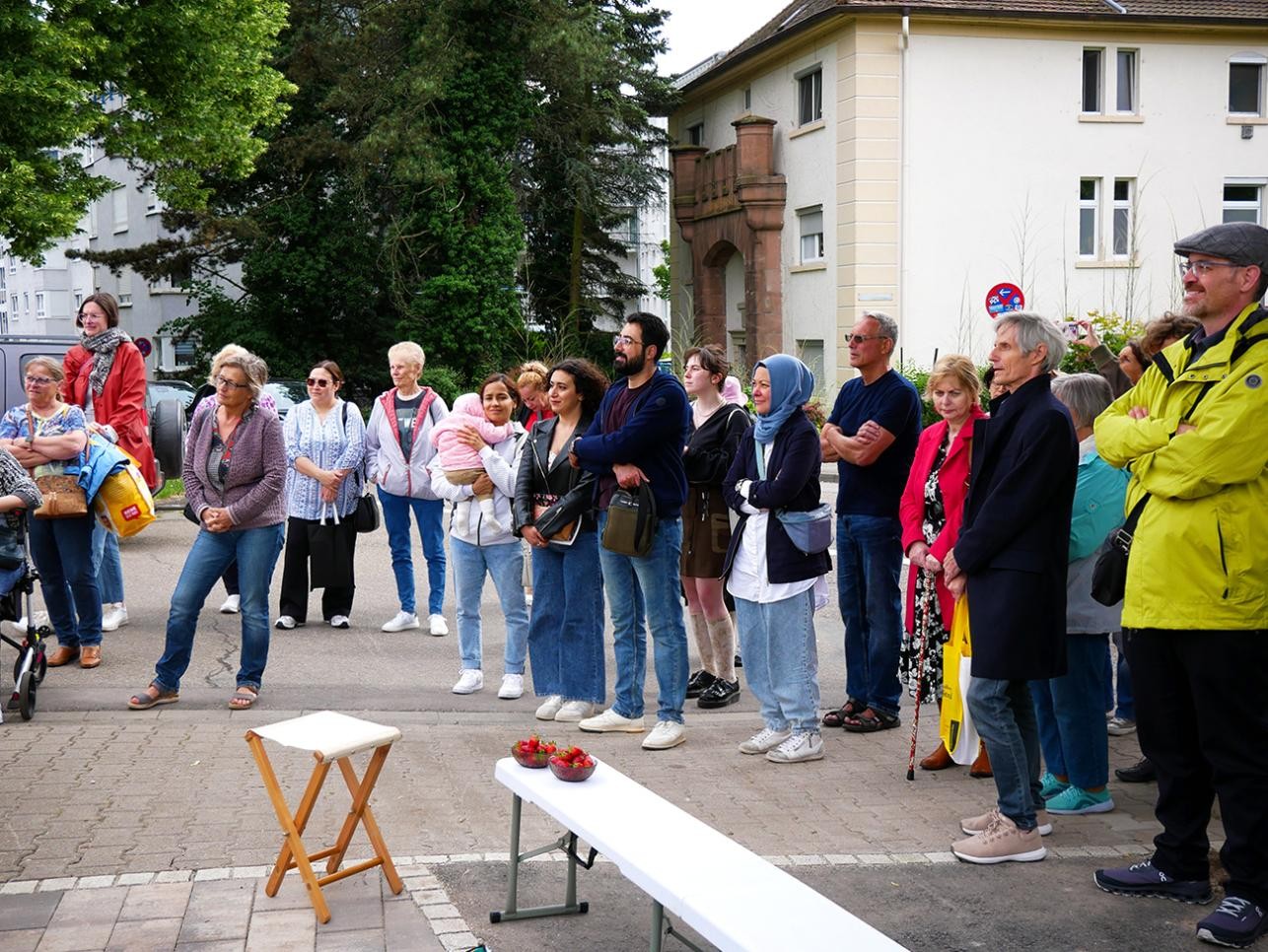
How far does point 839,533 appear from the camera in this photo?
25.3 feet

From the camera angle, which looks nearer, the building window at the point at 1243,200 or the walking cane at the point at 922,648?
the walking cane at the point at 922,648

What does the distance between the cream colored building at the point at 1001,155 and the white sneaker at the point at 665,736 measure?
25.9 meters

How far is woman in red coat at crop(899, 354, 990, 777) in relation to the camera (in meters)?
6.76

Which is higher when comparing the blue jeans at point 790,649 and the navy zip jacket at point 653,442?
the navy zip jacket at point 653,442

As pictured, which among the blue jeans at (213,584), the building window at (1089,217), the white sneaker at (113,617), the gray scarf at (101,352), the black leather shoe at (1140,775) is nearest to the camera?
the black leather shoe at (1140,775)

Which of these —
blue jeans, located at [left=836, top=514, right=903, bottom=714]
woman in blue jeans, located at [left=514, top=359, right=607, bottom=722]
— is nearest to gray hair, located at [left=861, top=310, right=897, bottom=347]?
blue jeans, located at [left=836, top=514, right=903, bottom=714]

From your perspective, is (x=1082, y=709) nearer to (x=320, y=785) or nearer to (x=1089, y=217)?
(x=320, y=785)

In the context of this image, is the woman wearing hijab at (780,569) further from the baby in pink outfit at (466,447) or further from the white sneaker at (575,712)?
the baby in pink outfit at (466,447)

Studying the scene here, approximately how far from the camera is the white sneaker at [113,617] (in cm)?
1047

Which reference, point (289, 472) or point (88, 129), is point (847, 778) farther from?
point (88, 129)

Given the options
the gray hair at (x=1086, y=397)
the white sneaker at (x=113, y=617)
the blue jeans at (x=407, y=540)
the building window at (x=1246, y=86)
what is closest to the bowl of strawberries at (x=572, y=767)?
the gray hair at (x=1086, y=397)

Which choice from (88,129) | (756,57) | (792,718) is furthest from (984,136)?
(792,718)

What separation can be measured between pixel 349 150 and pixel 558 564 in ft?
92.1

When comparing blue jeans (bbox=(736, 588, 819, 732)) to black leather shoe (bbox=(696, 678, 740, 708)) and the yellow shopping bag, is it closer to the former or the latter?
the yellow shopping bag
